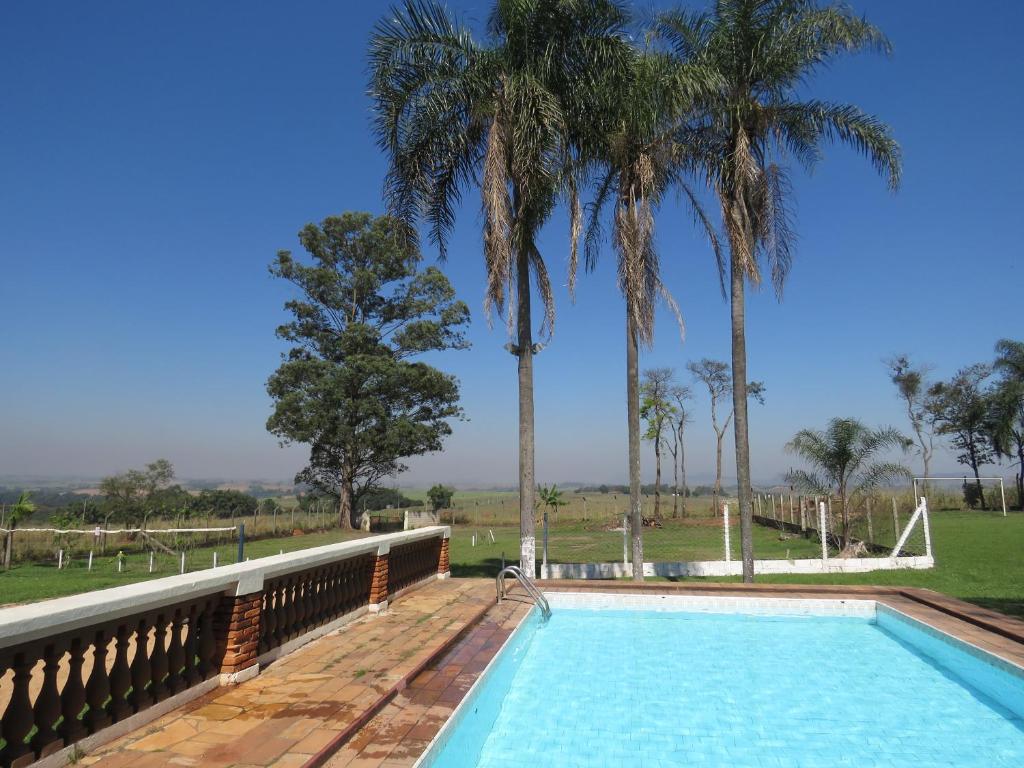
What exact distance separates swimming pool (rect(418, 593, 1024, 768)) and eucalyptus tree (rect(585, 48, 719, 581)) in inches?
132

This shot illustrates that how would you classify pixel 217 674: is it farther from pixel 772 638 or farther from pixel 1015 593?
pixel 1015 593

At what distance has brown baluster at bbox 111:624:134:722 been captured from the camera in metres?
3.82

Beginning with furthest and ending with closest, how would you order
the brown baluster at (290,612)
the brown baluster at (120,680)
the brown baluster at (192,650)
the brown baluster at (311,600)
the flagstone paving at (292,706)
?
the brown baluster at (311,600) → the brown baluster at (290,612) → the brown baluster at (192,650) → the brown baluster at (120,680) → the flagstone paving at (292,706)

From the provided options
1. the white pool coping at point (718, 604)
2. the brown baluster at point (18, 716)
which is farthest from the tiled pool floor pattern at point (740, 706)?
the brown baluster at point (18, 716)

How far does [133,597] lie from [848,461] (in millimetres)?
17137

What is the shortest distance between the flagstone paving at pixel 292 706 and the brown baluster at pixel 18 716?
0.46m

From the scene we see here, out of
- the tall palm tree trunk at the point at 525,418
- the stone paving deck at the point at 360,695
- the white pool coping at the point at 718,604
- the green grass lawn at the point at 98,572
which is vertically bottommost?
the green grass lawn at the point at 98,572

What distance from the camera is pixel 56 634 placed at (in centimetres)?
331

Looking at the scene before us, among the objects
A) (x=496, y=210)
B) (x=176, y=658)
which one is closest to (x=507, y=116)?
(x=496, y=210)

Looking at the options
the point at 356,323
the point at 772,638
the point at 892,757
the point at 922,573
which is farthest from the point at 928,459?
the point at 892,757

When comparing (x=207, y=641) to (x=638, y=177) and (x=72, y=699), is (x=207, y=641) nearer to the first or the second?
(x=72, y=699)

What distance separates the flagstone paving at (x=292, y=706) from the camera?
3615 mm

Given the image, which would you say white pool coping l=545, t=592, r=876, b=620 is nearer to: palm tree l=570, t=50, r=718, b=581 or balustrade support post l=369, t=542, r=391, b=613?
palm tree l=570, t=50, r=718, b=581

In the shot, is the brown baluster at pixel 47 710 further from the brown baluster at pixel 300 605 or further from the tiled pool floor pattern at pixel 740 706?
the brown baluster at pixel 300 605
